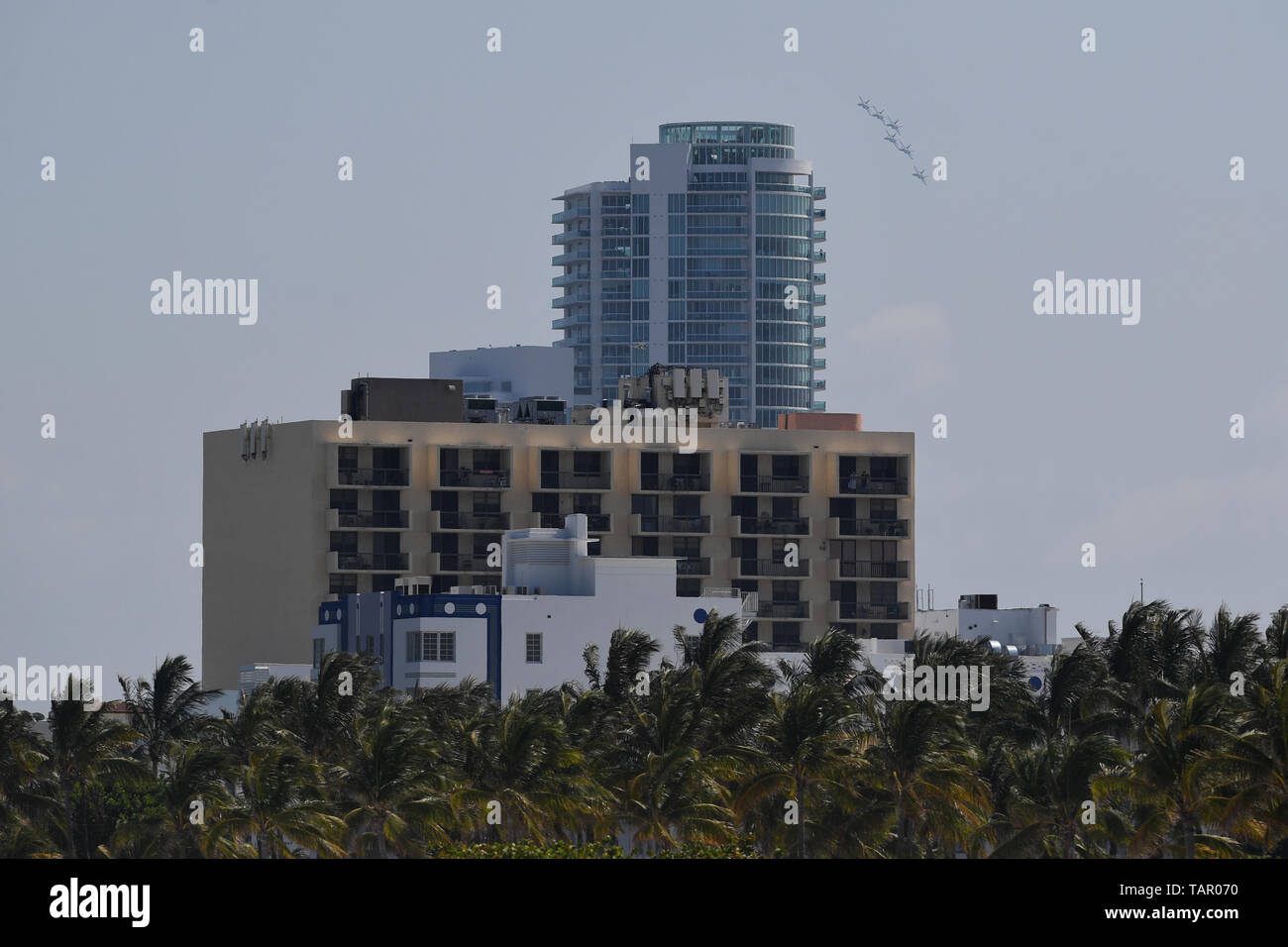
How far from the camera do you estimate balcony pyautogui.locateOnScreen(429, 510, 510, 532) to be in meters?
196

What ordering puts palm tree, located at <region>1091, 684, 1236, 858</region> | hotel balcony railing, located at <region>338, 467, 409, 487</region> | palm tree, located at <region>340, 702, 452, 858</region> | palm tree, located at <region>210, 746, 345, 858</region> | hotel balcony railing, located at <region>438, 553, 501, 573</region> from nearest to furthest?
palm tree, located at <region>1091, 684, 1236, 858</region> → palm tree, located at <region>210, 746, 345, 858</region> → palm tree, located at <region>340, 702, 452, 858</region> → hotel balcony railing, located at <region>338, 467, 409, 487</region> → hotel balcony railing, located at <region>438, 553, 501, 573</region>

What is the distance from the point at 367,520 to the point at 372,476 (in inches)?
128

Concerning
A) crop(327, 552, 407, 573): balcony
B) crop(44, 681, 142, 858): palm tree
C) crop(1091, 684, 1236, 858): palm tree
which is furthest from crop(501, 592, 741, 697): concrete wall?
crop(327, 552, 407, 573): balcony

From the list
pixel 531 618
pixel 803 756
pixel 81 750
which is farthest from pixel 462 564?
pixel 803 756

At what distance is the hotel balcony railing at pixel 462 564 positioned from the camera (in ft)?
642

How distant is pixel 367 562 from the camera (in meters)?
193

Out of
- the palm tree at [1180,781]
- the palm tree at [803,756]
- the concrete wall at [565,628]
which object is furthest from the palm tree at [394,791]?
the concrete wall at [565,628]

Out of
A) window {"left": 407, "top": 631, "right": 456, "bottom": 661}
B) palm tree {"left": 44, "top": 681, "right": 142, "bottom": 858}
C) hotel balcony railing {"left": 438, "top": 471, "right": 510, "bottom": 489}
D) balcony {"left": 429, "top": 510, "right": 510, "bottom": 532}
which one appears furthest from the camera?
hotel balcony railing {"left": 438, "top": 471, "right": 510, "bottom": 489}

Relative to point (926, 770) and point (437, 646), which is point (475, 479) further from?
point (926, 770)

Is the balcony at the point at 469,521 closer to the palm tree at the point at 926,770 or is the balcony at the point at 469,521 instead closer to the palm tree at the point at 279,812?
the palm tree at the point at 279,812

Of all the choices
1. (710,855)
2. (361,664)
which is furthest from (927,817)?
(361,664)

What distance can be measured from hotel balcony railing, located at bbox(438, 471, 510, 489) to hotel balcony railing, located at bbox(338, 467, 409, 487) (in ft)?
10.9

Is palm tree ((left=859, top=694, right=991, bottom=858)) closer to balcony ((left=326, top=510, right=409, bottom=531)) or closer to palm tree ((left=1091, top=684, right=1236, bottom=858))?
palm tree ((left=1091, top=684, right=1236, bottom=858))
